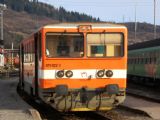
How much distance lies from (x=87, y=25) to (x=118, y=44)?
43.3 inches

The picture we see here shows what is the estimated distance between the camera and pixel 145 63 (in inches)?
1437

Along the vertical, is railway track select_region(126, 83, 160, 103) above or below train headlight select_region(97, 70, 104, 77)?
below

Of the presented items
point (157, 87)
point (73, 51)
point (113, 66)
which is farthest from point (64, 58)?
point (157, 87)

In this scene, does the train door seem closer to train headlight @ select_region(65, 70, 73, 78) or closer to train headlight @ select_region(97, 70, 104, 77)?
train headlight @ select_region(65, 70, 73, 78)

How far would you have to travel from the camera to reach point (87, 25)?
1705cm

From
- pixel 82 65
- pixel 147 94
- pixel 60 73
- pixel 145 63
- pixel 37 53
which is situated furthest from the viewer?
pixel 145 63

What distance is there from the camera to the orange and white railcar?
16.8 metres

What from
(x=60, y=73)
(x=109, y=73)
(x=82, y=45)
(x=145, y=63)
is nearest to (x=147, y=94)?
(x=145, y=63)

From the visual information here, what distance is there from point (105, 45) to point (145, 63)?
19700 mm

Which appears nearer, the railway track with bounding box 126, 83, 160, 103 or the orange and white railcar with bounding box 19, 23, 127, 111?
the orange and white railcar with bounding box 19, 23, 127, 111

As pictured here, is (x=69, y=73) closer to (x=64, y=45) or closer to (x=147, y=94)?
(x=64, y=45)

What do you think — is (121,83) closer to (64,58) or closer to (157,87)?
(64,58)

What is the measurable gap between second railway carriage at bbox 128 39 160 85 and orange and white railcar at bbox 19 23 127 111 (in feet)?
50.5

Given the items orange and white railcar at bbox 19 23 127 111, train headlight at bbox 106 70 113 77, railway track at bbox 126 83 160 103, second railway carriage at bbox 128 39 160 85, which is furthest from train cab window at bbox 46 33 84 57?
second railway carriage at bbox 128 39 160 85
